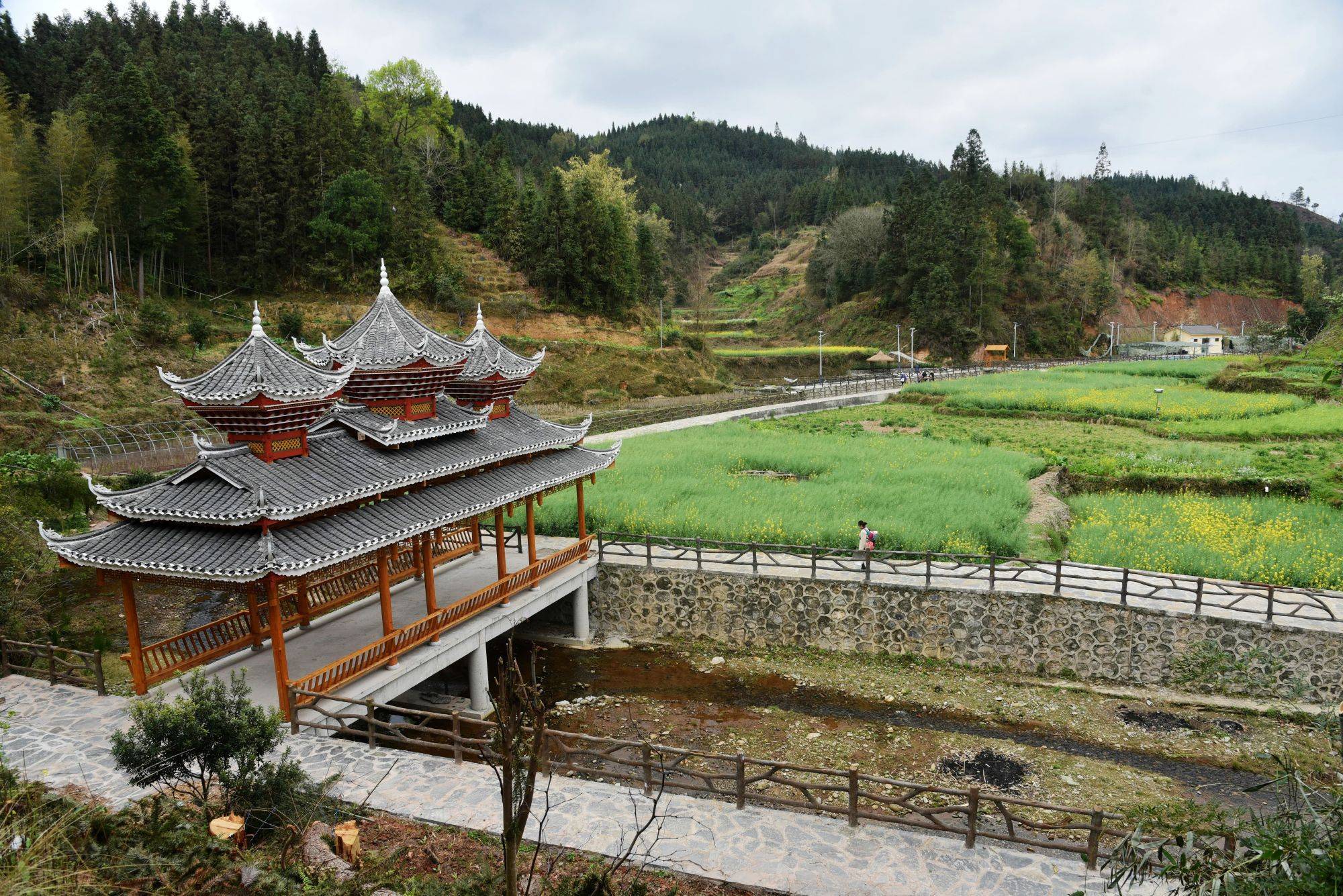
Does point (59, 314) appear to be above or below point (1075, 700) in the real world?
above

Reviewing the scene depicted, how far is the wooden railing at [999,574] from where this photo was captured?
578 inches

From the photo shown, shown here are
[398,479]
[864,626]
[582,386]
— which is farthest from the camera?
[582,386]

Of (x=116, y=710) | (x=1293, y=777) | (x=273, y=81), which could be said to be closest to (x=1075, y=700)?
(x=1293, y=777)

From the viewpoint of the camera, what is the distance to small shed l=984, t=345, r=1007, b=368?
69.6 metres

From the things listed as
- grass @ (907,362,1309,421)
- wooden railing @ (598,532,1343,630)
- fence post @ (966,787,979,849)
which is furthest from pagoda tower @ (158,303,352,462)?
grass @ (907,362,1309,421)

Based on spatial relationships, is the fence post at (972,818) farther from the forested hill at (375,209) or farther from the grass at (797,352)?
the grass at (797,352)

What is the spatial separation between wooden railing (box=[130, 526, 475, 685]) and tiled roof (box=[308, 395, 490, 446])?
1.93 meters

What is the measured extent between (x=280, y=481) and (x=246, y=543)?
Answer: 106 centimetres

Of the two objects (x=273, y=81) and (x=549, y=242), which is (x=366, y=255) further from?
(x=273, y=81)

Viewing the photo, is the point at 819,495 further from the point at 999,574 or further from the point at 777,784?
the point at 777,784

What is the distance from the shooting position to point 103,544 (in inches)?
436

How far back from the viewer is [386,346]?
46.8 ft

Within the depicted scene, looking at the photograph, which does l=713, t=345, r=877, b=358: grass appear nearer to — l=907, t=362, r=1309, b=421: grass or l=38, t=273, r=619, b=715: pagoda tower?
l=907, t=362, r=1309, b=421: grass

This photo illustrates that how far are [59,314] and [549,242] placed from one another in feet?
116
